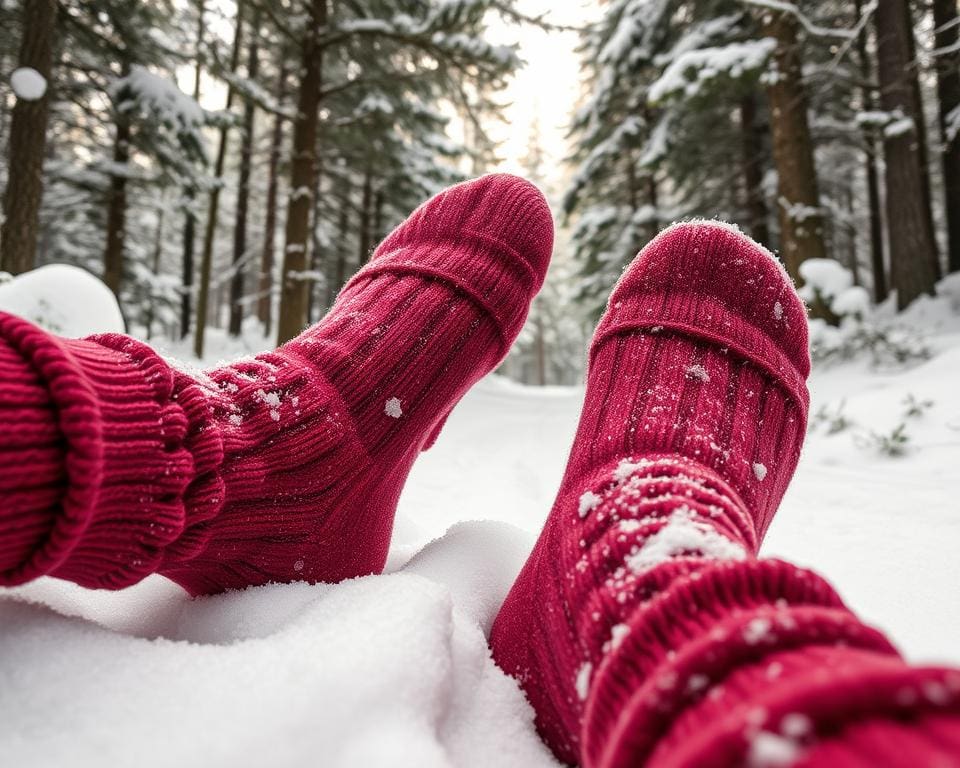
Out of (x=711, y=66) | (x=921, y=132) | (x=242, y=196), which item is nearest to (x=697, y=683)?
(x=711, y=66)

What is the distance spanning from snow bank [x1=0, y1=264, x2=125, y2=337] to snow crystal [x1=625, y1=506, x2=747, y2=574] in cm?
166

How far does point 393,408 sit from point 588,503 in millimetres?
350

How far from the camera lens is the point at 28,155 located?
2.80 m

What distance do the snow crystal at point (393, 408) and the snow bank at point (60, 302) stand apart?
47.4 inches

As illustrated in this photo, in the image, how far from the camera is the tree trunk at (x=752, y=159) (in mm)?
4805

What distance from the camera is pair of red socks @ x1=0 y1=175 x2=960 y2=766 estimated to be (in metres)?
0.26

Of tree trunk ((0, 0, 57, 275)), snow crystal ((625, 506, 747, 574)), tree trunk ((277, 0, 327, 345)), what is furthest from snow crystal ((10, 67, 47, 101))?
snow crystal ((625, 506, 747, 574))

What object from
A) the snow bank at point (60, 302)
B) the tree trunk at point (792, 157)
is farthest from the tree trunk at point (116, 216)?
the tree trunk at point (792, 157)

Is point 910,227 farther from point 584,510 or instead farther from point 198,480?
point 198,480

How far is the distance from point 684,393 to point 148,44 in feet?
20.2

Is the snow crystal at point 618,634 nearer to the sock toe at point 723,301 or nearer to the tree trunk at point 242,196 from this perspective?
the sock toe at point 723,301

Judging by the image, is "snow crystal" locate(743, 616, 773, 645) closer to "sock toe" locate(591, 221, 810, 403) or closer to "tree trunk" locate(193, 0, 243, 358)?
"sock toe" locate(591, 221, 810, 403)

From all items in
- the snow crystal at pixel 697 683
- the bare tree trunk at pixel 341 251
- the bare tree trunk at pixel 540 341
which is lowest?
the bare tree trunk at pixel 540 341

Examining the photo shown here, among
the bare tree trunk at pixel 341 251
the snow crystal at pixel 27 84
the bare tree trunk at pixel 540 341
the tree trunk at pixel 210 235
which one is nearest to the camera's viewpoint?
the snow crystal at pixel 27 84
